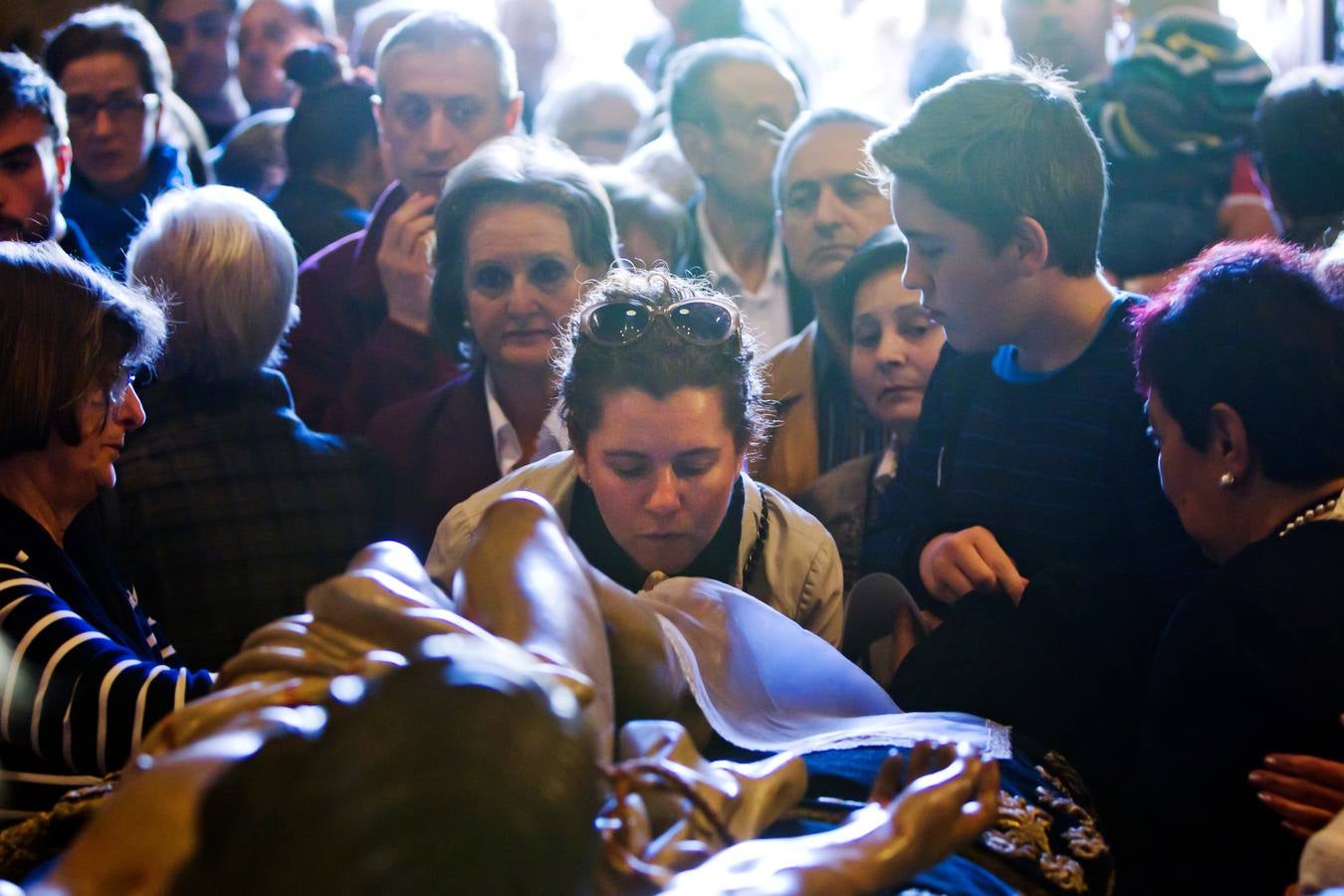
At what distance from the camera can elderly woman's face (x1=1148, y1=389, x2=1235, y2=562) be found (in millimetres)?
1641

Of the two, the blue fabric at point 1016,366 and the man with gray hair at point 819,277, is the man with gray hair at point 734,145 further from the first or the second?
the blue fabric at point 1016,366

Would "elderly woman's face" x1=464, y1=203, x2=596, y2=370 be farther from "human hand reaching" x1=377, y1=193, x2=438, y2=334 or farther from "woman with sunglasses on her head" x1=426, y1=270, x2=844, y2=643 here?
"woman with sunglasses on her head" x1=426, y1=270, x2=844, y2=643

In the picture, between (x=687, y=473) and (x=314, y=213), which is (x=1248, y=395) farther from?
(x=314, y=213)

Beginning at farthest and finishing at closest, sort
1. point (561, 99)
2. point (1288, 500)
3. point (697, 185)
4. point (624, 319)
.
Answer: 1. point (561, 99)
2. point (697, 185)
3. point (624, 319)
4. point (1288, 500)

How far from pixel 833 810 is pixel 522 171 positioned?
1.56 metres

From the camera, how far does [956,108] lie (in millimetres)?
2096

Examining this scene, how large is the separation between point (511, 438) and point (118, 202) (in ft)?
4.06

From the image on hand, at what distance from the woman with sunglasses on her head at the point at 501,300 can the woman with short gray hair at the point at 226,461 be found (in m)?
0.15

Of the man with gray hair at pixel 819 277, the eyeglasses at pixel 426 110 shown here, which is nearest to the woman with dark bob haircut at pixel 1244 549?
the man with gray hair at pixel 819 277

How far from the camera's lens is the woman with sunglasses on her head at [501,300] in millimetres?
2412

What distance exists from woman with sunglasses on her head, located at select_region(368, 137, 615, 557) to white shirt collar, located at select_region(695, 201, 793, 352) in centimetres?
53

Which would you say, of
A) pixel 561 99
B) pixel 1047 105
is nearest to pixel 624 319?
pixel 1047 105

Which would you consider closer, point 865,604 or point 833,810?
point 833,810

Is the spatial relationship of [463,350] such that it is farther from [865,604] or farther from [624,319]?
[865,604]
